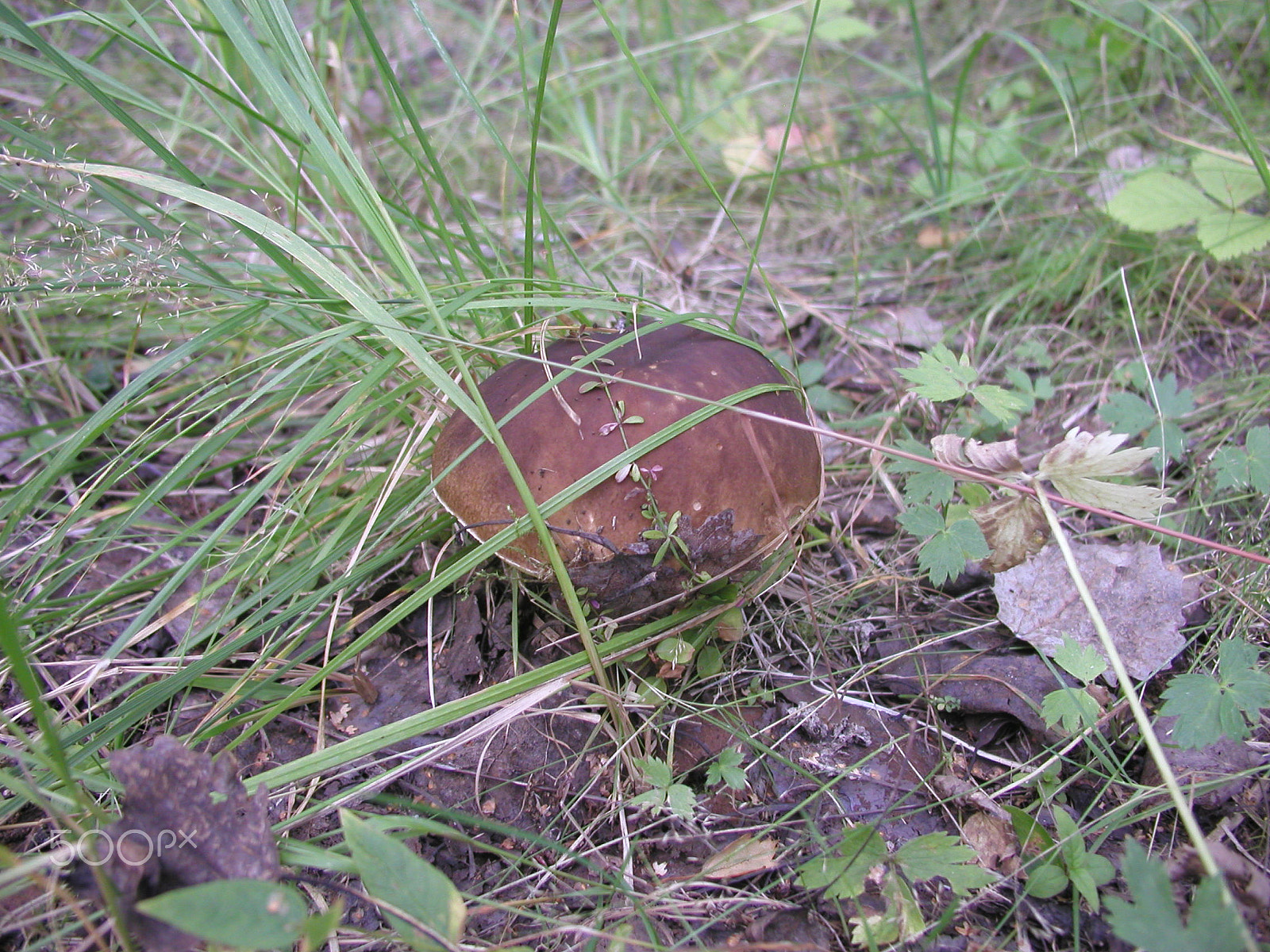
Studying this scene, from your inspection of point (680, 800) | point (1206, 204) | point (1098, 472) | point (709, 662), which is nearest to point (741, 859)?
point (680, 800)

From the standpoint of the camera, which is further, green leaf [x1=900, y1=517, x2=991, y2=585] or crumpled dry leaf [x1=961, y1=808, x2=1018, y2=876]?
green leaf [x1=900, y1=517, x2=991, y2=585]

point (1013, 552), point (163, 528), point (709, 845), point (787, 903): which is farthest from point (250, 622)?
point (1013, 552)

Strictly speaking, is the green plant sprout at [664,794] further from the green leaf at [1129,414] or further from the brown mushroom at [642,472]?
the green leaf at [1129,414]

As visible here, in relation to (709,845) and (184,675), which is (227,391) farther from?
(709,845)

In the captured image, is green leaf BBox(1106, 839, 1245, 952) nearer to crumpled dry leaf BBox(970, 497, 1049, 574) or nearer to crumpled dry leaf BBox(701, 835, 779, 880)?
crumpled dry leaf BBox(701, 835, 779, 880)

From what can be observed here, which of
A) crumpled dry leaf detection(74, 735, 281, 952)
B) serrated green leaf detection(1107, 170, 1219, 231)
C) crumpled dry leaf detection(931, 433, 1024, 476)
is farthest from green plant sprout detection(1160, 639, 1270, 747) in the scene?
crumpled dry leaf detection(74, 735, 281, 952)

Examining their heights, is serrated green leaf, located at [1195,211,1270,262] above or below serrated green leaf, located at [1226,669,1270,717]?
above

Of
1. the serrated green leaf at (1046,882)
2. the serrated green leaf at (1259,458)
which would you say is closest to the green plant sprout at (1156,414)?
the serrated green leaf at (1259,458)
